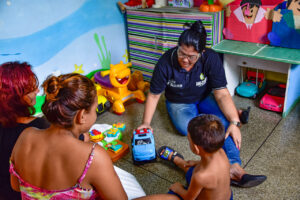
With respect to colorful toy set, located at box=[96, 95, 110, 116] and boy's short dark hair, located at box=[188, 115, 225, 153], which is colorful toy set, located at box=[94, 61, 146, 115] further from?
boy's short dark hair, located at box=[188, 115, 225, 153]

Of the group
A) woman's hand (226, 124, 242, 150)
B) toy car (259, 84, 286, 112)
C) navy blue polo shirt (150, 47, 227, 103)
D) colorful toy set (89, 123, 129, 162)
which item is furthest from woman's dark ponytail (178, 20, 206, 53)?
toy car (259, 84, 286, 112)

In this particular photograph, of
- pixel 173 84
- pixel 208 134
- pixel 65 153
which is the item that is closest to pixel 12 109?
pixel 65 153

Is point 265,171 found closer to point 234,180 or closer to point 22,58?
point 234,180

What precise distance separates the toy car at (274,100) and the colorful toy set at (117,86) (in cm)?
108

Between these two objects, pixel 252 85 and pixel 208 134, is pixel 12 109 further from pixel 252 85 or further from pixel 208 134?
pixel 252 85

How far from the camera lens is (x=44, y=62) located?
258 centimetres

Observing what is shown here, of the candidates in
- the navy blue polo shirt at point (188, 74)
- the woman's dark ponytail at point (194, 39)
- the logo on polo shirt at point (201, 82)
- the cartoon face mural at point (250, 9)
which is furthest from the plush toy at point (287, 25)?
the woman's dark ponytail at point (194, 39)

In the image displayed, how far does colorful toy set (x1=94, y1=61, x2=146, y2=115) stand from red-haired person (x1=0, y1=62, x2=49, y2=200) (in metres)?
1.27

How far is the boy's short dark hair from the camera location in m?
1.17

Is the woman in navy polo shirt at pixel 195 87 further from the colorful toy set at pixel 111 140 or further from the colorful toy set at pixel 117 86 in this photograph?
the colorful toy set at pixel 117 86

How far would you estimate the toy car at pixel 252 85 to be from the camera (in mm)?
2630

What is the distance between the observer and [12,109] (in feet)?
3.89

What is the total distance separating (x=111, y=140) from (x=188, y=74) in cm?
73

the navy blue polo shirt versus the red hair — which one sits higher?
the red hair
